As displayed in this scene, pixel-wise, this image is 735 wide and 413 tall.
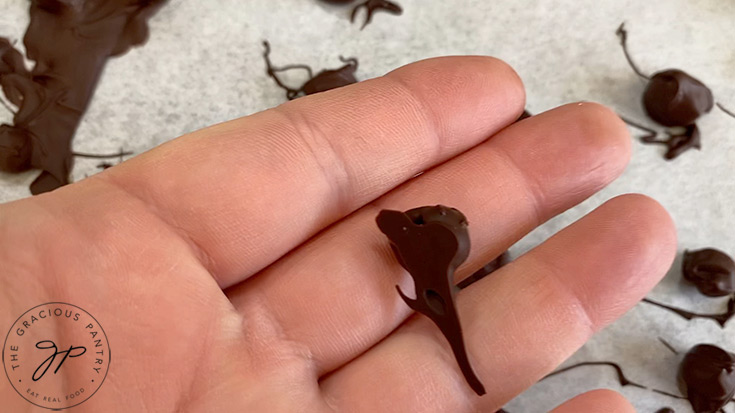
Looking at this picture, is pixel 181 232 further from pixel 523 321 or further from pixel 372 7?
pixel 372 7

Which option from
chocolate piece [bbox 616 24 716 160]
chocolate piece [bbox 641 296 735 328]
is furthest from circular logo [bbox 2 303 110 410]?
chocolate piece [bbox 616 24 716 160]

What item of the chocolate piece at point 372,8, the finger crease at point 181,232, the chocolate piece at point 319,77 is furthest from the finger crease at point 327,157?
the chocolate piece at point 372,8

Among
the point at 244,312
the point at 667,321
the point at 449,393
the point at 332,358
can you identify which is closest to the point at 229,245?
the point at 244,312

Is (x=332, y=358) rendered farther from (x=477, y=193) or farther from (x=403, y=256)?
(x=477, y=193)

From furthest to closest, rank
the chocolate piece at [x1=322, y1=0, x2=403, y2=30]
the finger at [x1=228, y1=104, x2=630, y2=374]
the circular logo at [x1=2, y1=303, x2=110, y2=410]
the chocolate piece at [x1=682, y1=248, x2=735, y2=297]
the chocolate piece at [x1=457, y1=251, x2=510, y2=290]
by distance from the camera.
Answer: the chocolate piece at [x1=322, y1=0, x2=403, y2=30], the chocolate piece at [x1=682, y1=248, x2=735, y2=297], the chocolate piece at [x1=457, y1=251, x2=510, y2=290], the finger at [x1=228, y1=104, x2=630, y2=374], the circular logo at [x1=2, y1=303, x2=110, y2=410]

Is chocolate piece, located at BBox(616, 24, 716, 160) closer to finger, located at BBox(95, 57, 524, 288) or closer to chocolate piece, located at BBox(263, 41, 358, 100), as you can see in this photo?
finger, located at BBox(95, 57, 524, 288)

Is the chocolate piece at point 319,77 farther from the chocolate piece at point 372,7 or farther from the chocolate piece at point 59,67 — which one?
the chocolate piece at point 59,67

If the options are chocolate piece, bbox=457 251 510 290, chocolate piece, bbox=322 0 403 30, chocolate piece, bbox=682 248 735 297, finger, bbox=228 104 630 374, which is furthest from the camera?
chocolate piece, bbox=322 0 403 30
